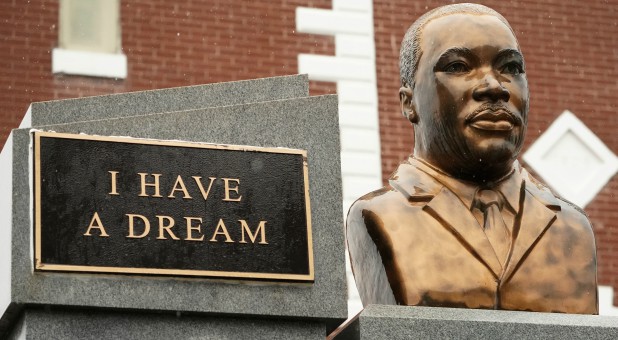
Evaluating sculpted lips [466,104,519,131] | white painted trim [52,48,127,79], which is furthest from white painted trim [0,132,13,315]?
white painted trim [52,48,127,79]

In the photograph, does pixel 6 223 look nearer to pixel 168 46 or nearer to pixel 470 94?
pixel 470 94

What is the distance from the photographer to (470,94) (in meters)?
6.28

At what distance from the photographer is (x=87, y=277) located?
5805 mm

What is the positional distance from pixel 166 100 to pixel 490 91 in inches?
47.4

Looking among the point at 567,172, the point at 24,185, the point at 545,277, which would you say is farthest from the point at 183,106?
the point at 567,172

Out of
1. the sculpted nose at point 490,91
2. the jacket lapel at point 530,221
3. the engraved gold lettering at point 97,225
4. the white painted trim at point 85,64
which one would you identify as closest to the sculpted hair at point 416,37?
the sculpted nose at point 490,91

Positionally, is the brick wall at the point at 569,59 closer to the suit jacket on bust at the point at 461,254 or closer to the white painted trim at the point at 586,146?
the white painted trim at the point at 586,146

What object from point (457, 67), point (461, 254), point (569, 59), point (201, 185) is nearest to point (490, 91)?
point (457, 67)

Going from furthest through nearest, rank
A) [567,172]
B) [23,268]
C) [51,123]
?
[567,172] → [51,123] → [23,268]

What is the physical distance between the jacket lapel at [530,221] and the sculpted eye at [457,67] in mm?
518

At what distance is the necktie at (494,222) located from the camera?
6.26 m

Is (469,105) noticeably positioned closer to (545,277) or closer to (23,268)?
(545,277)

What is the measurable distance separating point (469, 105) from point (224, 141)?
923 millimetres

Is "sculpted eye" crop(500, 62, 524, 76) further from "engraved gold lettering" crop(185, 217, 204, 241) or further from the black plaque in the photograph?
"engraved gold lettering" crop(185, 217, 204, 241)
